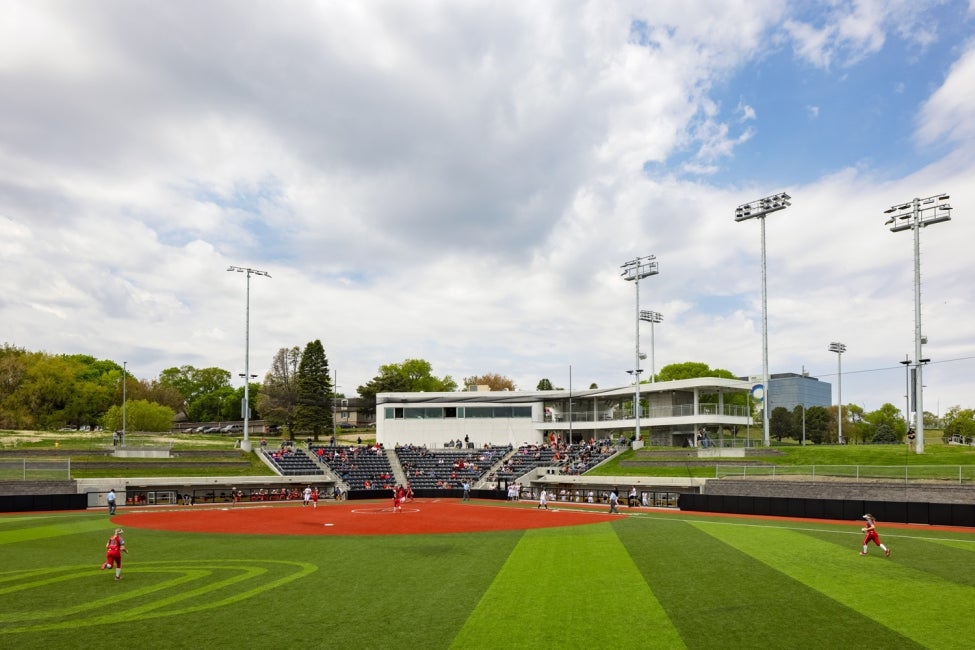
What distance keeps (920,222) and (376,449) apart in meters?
55.5

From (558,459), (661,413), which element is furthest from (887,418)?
(558,459)

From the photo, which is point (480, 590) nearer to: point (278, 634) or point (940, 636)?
point (278, 634)

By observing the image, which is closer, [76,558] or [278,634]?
[278,634]

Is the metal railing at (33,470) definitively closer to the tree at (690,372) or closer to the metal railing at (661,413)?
the metal railing at (661,413)

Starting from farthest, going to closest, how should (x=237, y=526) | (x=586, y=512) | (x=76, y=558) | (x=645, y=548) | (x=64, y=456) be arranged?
1. (x=64, y=456)
2. (x=586, y=512)
3. (x=237, y=526)
4. (x=645, y=548)
5. (x=76, y=558)

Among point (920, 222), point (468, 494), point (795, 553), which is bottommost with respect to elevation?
point (468, 494)

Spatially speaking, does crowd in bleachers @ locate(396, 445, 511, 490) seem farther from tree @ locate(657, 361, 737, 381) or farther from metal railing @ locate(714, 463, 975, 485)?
tree @ locate(657, 361, 737, 381)

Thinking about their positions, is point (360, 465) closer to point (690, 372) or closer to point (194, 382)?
point (690, 372)

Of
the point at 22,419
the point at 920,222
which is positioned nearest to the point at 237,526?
the point at 920,222

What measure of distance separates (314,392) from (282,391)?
8329 millimetres

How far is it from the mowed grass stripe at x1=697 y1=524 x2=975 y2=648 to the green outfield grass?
79 millimetres

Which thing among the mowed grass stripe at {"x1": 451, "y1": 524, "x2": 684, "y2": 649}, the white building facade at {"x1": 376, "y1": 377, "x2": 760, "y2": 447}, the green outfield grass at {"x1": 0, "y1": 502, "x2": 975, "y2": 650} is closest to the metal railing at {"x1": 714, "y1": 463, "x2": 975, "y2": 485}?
the green outfield grass at {"x1": 0, "y1": 502, "x2": 975, "y2": 650}

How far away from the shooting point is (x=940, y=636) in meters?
14.0

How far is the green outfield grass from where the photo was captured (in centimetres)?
1430
